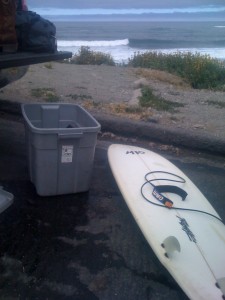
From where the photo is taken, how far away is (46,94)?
7324mm

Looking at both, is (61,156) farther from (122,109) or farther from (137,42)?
(137,42)

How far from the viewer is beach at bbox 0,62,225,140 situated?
6266mm

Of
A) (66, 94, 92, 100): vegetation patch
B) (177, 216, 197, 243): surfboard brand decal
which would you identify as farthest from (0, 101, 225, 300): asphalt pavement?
(66, 94, 92, 100): vegetation patch

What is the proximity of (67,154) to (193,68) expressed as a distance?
10.5 metres

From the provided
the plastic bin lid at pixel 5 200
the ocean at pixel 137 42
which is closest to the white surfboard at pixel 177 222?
the plastic bin lid at pixel 5 200

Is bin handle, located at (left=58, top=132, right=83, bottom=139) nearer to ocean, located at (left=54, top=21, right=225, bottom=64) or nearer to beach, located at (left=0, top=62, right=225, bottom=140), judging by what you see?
beach, located at (left=0, top=62, right=225, bottom=140)

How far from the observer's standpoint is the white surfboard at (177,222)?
251 cm

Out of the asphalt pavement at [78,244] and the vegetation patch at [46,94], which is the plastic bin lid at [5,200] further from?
the vegetation patch at [46,94]

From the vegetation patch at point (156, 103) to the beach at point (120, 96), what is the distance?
0.13m

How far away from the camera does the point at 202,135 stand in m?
5.34

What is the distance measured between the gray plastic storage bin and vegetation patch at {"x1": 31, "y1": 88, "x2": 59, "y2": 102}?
3.19m

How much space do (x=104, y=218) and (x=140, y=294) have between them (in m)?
0.99

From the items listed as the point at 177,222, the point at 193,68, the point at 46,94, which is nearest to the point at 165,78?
the point at 193,68

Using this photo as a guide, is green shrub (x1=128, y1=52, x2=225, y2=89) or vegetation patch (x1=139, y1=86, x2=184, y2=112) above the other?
vegetation patch (x1=139, y1=86, x2=184, y2=112)
